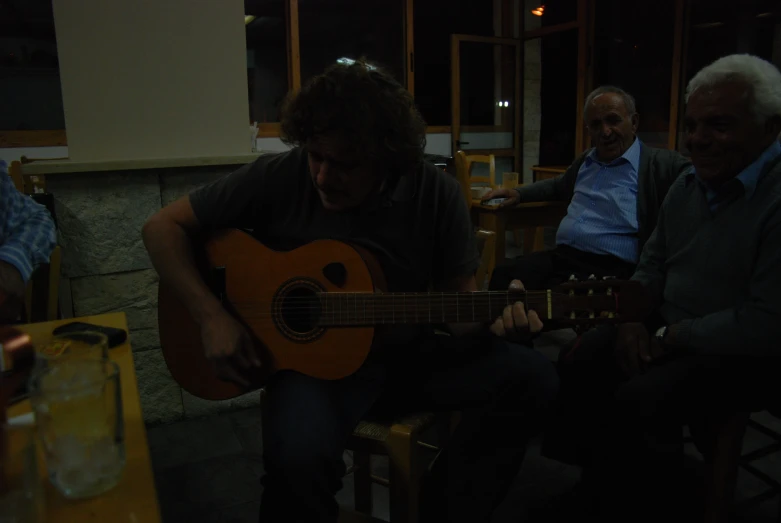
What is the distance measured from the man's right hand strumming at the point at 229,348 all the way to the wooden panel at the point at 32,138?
567 cm

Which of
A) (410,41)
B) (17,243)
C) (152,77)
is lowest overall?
(17,243)

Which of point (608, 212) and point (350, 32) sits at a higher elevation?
point (350, 32)

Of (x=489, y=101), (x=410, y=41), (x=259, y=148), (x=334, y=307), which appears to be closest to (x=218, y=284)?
(x=334, y=307)

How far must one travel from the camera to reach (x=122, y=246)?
2.37m

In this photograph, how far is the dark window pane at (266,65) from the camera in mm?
7129

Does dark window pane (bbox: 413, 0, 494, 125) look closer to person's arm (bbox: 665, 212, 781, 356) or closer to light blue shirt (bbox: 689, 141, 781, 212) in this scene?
light blue shirt (bbox: 689, 141, 781, 212)

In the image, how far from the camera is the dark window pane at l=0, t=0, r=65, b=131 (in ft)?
20.1

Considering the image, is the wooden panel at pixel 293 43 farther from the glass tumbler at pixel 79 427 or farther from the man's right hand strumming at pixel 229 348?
the glass tumbler at pixel 79 427

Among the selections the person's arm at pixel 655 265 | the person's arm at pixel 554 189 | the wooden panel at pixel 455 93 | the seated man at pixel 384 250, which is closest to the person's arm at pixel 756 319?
the person's arm at pixel 655 265

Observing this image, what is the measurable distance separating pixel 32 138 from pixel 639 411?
6.34 metres

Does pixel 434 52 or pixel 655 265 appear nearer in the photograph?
pixel 655 265

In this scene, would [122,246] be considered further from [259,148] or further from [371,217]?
[259,148]

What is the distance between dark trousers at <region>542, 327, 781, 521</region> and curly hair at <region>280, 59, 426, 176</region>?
0.75 meters

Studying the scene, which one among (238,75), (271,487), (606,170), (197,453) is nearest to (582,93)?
(606,170)
